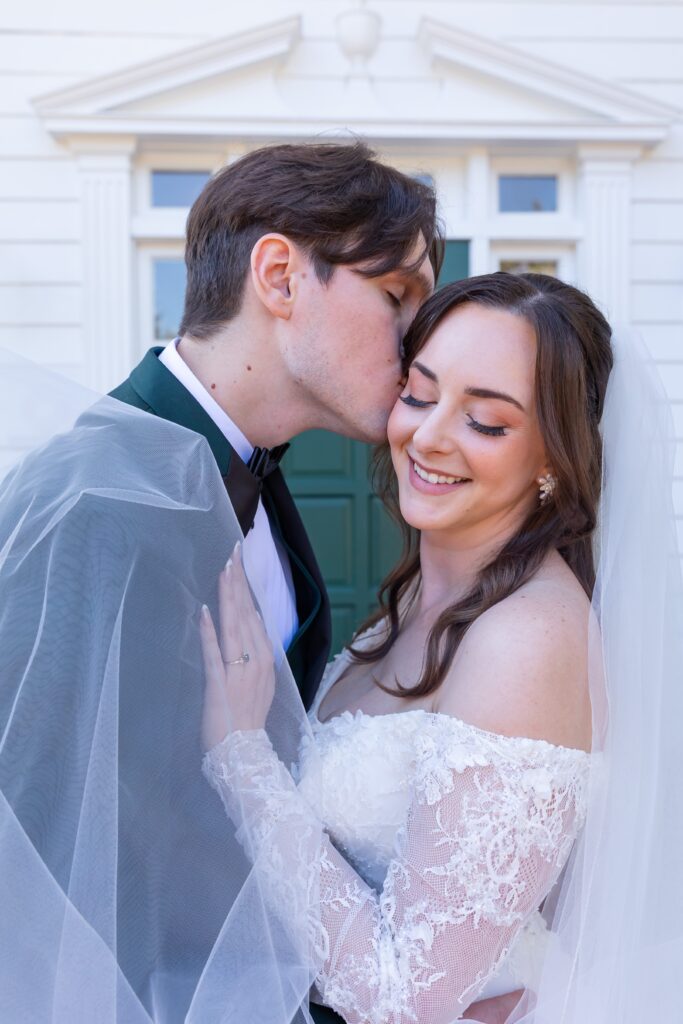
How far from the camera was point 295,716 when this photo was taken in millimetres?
1867

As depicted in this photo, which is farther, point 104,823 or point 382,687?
point 382,687

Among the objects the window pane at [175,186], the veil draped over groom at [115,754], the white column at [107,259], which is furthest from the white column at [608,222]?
the veil draped over groom at [115,754]

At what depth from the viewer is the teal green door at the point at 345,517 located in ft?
17.6

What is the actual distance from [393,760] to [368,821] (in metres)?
0.13

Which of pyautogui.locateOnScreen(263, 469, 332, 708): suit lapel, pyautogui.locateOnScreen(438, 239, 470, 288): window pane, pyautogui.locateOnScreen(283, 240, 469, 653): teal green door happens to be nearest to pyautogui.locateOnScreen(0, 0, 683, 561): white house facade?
pyautogui.locateOnScreen(438, 239, 470, 288): window pane

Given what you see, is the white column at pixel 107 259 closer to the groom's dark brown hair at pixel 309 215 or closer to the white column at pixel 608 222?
the white column at pixel 608 222

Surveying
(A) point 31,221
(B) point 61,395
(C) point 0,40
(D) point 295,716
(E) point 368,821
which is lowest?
(E) point 368,821

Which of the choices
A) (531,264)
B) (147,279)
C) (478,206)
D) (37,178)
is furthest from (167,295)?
(531,264)

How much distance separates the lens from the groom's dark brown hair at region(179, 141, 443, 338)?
2193 mm

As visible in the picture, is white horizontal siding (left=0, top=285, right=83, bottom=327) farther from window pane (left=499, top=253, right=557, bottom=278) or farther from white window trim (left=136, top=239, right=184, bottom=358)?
window pane (left=499, top=253, right=557, bottom=278)

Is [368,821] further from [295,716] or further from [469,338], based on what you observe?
[469,338]

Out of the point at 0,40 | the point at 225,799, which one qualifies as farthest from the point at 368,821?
the point at 0,40

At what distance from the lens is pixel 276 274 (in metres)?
2.22

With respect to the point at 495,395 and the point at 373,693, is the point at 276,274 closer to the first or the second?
the point at 495,395
